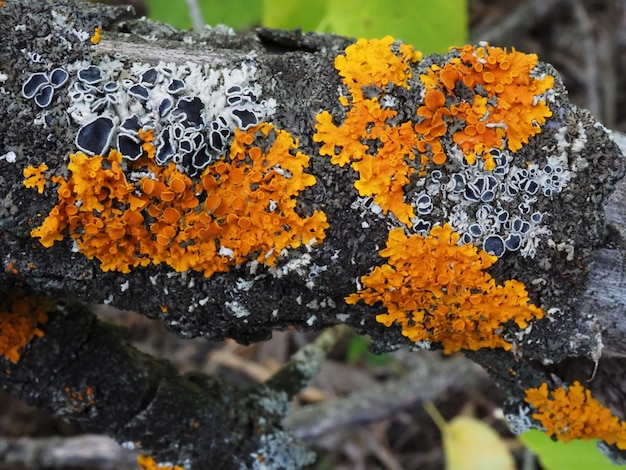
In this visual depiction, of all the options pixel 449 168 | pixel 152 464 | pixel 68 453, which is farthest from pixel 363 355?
pixel 449 168

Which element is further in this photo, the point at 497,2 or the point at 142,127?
the point at 497,2

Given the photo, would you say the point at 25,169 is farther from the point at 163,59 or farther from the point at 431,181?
the point at 431,181

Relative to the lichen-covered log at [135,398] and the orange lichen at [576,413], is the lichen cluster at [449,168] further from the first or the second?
the lichen-covered log at [135,398]

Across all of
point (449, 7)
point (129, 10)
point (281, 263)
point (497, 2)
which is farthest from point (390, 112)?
point (497, 2)

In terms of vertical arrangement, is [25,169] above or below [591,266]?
above

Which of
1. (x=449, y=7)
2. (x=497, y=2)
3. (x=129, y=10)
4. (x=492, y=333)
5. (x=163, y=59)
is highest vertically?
(x=497, y=2)

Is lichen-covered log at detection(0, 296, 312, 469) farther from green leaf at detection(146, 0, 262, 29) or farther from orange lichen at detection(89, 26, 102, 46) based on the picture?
green leaf at detection(146, 0, 262, 29)

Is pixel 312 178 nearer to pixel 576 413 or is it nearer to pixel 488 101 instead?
pixel 488 101
